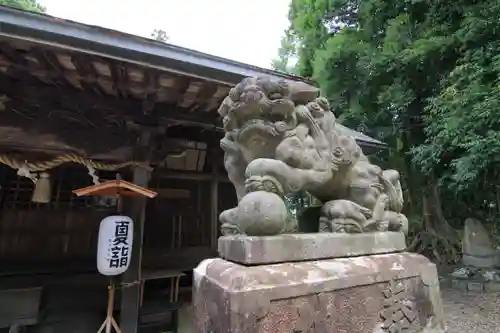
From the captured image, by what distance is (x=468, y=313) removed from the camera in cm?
533

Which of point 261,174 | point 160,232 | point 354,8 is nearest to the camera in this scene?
point 261,174

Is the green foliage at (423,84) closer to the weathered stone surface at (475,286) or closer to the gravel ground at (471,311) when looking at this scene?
the weathered stone surface at (475,286)

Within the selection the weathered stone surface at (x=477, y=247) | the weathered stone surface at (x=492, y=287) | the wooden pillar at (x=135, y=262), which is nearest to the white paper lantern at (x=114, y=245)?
the wooden pillar at (x=135, y=262)

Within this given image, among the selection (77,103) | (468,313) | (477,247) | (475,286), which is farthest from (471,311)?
(77,103)

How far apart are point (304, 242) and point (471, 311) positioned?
5.35 m

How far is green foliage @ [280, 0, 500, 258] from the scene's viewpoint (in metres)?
5.48

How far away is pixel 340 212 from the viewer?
6.79 feet

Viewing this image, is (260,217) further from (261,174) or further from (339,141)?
(339,141)

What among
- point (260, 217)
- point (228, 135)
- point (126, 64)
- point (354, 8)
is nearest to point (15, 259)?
point (126, 64)

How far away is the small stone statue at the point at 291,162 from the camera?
1.81 meters

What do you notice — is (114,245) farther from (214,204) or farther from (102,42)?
(214,204)

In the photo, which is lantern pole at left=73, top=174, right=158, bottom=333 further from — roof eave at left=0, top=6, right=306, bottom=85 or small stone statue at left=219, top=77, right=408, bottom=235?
small stone statue at left=219, top=77, right=408, bottom=235

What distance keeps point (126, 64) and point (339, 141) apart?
194 centimetres

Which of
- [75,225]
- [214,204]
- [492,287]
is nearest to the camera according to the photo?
[75,225]
